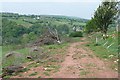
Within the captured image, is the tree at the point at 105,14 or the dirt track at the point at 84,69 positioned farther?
the tree at the point at 105,14

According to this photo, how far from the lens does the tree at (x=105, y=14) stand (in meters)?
25.0

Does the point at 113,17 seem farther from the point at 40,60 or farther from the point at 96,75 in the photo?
the point at 96,75

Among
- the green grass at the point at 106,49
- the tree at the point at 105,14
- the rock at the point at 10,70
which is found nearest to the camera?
→ the rock at the point at 10,70

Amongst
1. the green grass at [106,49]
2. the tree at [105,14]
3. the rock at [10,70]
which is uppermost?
the tree at [105,14]

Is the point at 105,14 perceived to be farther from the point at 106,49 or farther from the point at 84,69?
the point at 84,69

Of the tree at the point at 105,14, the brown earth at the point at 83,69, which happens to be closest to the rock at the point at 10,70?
the brown earth at the point at 83,69

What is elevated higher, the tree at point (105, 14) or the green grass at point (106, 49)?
the tree at point (105, 14)

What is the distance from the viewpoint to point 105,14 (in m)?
24.9

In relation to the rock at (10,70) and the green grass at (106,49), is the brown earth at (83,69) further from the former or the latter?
the green grass at (106,49)

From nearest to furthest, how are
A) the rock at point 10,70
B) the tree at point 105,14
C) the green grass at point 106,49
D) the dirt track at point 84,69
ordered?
1. the dirt track at point 84,69
2. the rock at point 10,70
3. the green grass at point 106,49
4. the tree at point 105,14

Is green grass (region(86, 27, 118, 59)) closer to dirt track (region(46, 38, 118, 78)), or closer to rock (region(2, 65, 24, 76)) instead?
dirt track (region(46, 38, 118, 78))

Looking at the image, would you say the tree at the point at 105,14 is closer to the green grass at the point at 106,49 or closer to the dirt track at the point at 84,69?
the green grass at the point at 106,49

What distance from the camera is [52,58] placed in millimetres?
15117

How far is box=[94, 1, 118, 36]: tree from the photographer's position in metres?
25.0
